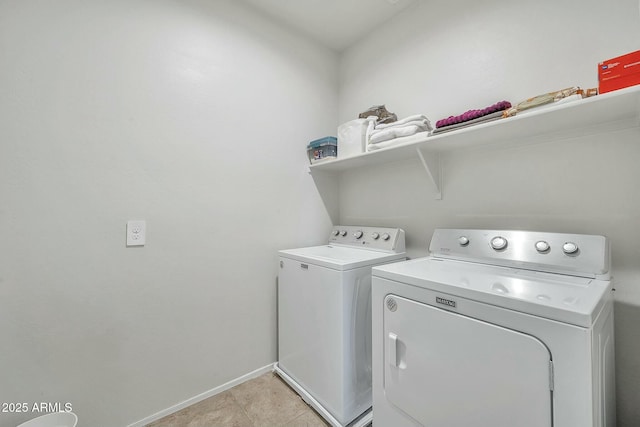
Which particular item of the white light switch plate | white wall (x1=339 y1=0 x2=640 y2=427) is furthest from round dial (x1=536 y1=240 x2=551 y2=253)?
the white light switch plate

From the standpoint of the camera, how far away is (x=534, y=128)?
117cm

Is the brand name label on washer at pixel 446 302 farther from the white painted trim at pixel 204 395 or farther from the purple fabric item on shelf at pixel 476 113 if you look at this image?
the white painted trim at pixel 204 395

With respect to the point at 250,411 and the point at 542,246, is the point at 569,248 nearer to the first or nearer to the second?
the point at 542,246

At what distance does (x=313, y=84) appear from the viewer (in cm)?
218

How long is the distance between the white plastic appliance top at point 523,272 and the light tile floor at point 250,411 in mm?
998

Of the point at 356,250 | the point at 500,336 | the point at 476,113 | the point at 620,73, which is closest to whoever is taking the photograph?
the point at 500,336

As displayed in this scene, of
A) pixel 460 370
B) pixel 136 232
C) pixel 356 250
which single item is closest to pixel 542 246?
pixel 460 370

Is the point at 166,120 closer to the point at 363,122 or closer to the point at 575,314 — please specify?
the point at 363,122

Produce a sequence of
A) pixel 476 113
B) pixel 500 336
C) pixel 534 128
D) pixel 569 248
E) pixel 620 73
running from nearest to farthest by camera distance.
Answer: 1. pixel 500 336
2. pixel 620 73
3. pixel 569 248
4. pixel 534 128
5. pixel 476 113

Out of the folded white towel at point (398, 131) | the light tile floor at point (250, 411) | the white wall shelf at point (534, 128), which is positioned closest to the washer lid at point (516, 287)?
the white wall shelf at point (534, 128)

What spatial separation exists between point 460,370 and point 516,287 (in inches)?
13.6

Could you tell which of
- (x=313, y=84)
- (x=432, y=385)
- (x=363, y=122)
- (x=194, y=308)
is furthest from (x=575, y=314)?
(x=313, y=84)

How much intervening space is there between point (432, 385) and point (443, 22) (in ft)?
6.71

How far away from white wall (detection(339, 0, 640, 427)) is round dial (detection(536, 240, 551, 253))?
0.67 ft
